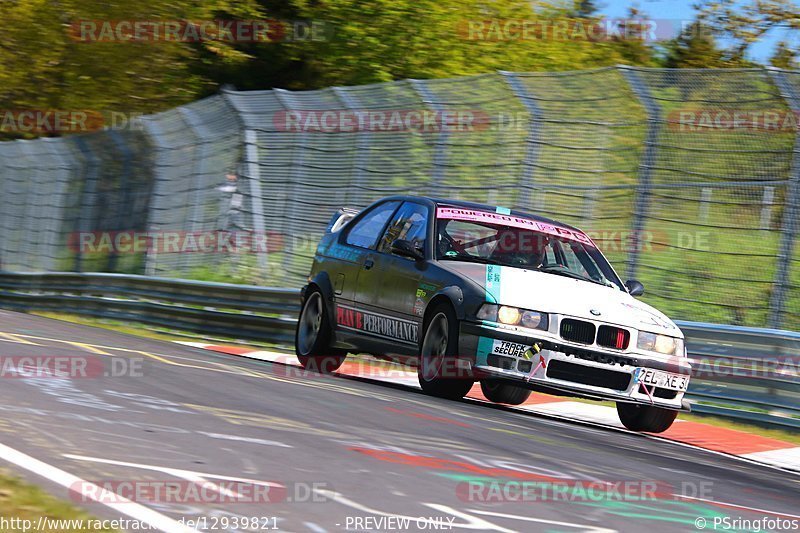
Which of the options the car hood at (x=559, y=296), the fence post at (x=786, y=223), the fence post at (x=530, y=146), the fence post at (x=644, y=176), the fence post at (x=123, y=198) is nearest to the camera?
the car hood at (x=559, y=296)

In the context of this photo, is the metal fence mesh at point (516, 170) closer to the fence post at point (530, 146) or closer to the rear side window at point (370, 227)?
the fence post at point (530, 146)

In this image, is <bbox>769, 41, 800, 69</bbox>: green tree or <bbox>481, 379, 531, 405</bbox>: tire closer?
<bbox>481, 379, 531, 405</bbox>: tire

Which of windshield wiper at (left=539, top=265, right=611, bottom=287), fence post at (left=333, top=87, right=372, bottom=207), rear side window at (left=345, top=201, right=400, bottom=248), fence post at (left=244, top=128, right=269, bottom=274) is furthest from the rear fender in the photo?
fence post at (left=244, top=128, right=269, bottom=274)

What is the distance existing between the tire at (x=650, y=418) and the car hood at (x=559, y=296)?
632 millimetres

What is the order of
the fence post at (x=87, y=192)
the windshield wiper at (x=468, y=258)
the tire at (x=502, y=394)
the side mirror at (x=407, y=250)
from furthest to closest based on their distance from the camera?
the fence post at (x=87, y=192)
the tire at (x=502, y=394)
the side mirror at (x=407, y=250)
the windshield wiper at (x=468, y=258)

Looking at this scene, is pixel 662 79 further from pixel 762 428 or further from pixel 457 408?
pixel 457 408

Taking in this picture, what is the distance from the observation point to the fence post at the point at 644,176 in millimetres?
12484

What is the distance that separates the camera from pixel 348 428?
734cm

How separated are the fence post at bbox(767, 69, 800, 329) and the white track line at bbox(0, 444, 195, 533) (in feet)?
23.4

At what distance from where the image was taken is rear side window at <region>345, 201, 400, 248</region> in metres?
11.6

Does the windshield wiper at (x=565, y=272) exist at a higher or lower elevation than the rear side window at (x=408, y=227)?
lower

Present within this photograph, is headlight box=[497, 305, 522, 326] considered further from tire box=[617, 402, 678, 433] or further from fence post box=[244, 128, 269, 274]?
fence post box=[244, 128, 269, 274]

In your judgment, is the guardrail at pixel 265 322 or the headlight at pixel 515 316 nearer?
the headlight at pixel 515 316

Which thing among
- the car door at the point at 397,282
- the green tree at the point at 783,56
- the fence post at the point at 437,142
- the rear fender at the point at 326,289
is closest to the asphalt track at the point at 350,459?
the car door at the point at 397,282
